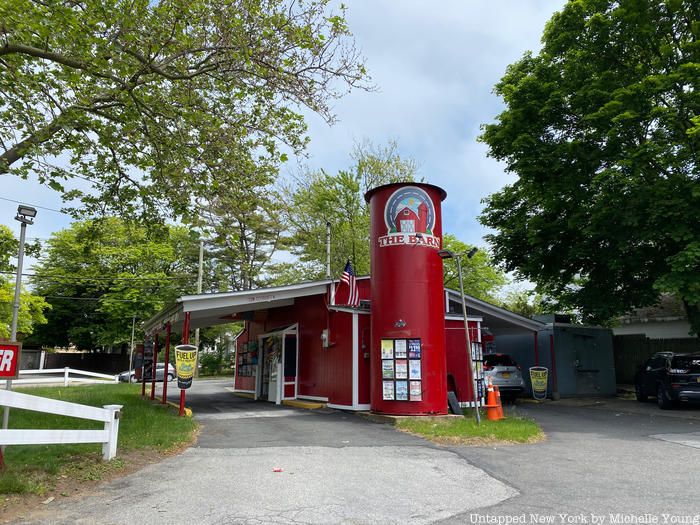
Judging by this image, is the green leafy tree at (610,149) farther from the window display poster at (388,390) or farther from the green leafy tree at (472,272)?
the green leafy tree at (472,272)

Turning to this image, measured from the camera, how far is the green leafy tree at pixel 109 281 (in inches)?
1543

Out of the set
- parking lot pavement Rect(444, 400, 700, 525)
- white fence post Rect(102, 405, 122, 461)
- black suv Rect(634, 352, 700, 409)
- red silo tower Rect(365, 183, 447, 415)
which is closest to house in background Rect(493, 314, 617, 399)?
black suv Rect(634, 352, 700, 409)

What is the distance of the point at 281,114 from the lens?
10383mm

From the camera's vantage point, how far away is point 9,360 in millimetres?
5953

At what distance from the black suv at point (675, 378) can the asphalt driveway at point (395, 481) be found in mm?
3520

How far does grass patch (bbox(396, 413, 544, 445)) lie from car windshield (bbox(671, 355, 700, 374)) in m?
5.32

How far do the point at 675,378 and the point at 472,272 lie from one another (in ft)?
59.3

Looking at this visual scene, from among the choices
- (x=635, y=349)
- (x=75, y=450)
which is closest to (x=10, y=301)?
(x=75, y=450)

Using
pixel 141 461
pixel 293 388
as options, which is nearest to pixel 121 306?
pixel 293 388

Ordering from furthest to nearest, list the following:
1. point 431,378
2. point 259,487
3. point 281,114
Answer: point 431,378
point 281,114
point 259,487

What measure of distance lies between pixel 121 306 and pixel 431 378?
A: 32672 mm

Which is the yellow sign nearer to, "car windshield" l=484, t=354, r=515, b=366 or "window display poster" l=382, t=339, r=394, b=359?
"car windshield" l=484, t=354, r=515, b=366

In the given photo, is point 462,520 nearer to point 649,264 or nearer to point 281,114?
point 281,114

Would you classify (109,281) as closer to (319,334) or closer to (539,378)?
(319,334)
